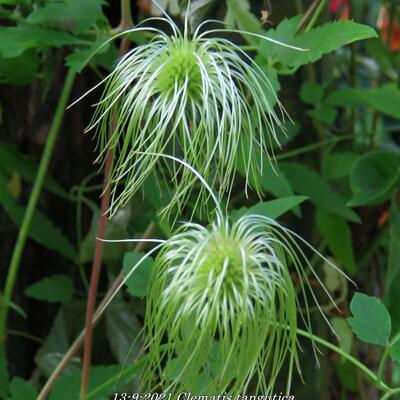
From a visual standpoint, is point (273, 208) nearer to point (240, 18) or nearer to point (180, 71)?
point (180, 71)

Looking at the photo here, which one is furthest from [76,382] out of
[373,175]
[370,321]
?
[373,175]

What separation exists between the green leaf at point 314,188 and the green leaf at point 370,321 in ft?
1.08

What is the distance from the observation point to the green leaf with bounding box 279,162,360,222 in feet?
2.88

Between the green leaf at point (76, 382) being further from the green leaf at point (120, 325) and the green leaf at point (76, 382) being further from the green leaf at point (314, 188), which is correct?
the green leaf at point (314, 188)

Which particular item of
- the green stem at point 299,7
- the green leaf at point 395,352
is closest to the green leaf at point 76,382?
the green leaf at point 395,352

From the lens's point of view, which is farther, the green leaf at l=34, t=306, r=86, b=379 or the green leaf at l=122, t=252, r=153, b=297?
the green leaf at l=34, t=306, r=86, b=379

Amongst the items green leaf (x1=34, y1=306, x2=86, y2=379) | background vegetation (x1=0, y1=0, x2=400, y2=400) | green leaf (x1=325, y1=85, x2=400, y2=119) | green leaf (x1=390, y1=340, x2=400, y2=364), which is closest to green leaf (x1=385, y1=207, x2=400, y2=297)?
background vegetation (x1=0, y1=0, x2=400, y2=400)

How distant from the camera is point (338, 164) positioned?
94 cm

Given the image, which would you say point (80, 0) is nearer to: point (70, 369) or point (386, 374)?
point (70, 369)

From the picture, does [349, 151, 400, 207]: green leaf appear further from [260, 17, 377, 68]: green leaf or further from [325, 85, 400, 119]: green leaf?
[260, 17, 377, 68]: green leaf

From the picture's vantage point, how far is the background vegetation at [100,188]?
693 millimetres

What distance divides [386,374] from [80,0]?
0.65 m

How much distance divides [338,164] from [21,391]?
1.45 ft

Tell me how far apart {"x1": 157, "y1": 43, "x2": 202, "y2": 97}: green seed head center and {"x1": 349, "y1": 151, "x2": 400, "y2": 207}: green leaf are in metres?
0.33
